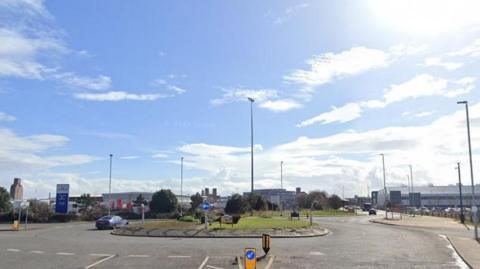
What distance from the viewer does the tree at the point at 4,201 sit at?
73.2 metres

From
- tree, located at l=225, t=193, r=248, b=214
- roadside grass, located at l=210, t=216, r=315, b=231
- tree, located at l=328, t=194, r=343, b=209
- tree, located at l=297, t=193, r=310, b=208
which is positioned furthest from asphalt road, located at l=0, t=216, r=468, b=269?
tree, located at l=297, t=193, r=310, b=208

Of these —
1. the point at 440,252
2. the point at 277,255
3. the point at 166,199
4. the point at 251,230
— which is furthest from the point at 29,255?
the point at 166,199

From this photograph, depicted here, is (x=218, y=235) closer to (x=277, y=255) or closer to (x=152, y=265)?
(x=277, y=255)

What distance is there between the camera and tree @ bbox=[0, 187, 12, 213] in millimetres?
73250

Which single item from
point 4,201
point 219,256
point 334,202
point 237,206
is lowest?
point 219,256

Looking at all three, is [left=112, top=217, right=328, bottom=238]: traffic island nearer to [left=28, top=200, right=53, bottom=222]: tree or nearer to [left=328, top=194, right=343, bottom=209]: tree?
[left=28, top=200, right=53, bottom=222]: tree

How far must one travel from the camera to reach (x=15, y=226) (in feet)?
147

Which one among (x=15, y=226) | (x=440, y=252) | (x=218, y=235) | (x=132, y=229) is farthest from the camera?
(x=15, y=226)

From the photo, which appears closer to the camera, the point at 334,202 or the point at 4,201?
the point at 4,201

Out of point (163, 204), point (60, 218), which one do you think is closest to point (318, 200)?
point (163, 204)

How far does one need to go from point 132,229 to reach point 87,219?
38093 mm

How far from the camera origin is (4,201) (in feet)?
242

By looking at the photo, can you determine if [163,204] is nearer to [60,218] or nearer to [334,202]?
[60,218]

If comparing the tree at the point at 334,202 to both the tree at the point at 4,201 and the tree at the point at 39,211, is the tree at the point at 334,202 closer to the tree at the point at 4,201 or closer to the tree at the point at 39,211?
the tree at the point at 39,211
